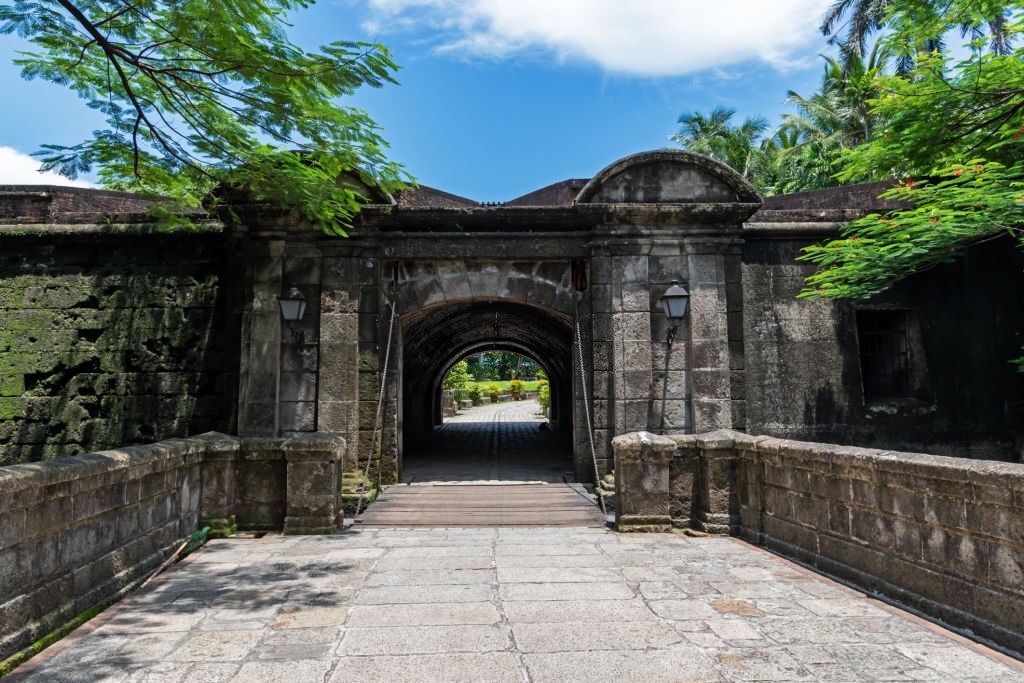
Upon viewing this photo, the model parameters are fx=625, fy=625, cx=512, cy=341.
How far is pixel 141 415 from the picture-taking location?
28.2ft

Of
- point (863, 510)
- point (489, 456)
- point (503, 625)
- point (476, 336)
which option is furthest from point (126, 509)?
point (476, 336)

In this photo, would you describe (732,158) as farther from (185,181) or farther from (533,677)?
(533,677)

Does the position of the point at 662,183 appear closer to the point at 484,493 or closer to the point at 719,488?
the point at 719,488

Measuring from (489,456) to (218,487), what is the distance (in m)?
→ 6.29

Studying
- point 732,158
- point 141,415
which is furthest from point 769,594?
point 732,158

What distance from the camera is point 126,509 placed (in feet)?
15.6

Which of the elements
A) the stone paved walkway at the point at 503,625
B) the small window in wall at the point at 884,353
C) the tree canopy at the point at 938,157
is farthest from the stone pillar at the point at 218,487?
the small window in wall at the point at 884,353

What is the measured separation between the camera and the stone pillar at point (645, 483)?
6578 millimetres

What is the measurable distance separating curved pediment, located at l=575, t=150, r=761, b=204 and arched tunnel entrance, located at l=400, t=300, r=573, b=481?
73.2 inches

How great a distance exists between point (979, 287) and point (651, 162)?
517 cm

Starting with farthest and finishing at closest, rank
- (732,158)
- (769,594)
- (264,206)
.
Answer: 1. (732,158)
2. (264,206)
3. (769,594)

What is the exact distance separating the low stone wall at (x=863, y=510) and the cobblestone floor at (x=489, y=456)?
8.76ft

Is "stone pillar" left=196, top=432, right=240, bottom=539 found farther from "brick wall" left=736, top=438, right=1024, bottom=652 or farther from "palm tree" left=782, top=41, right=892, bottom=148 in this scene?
"palm tree" left=782, top=41, right=892, bottom=148

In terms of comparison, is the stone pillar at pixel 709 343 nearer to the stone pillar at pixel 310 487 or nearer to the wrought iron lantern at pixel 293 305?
the stone pillar at pixel 310 487
